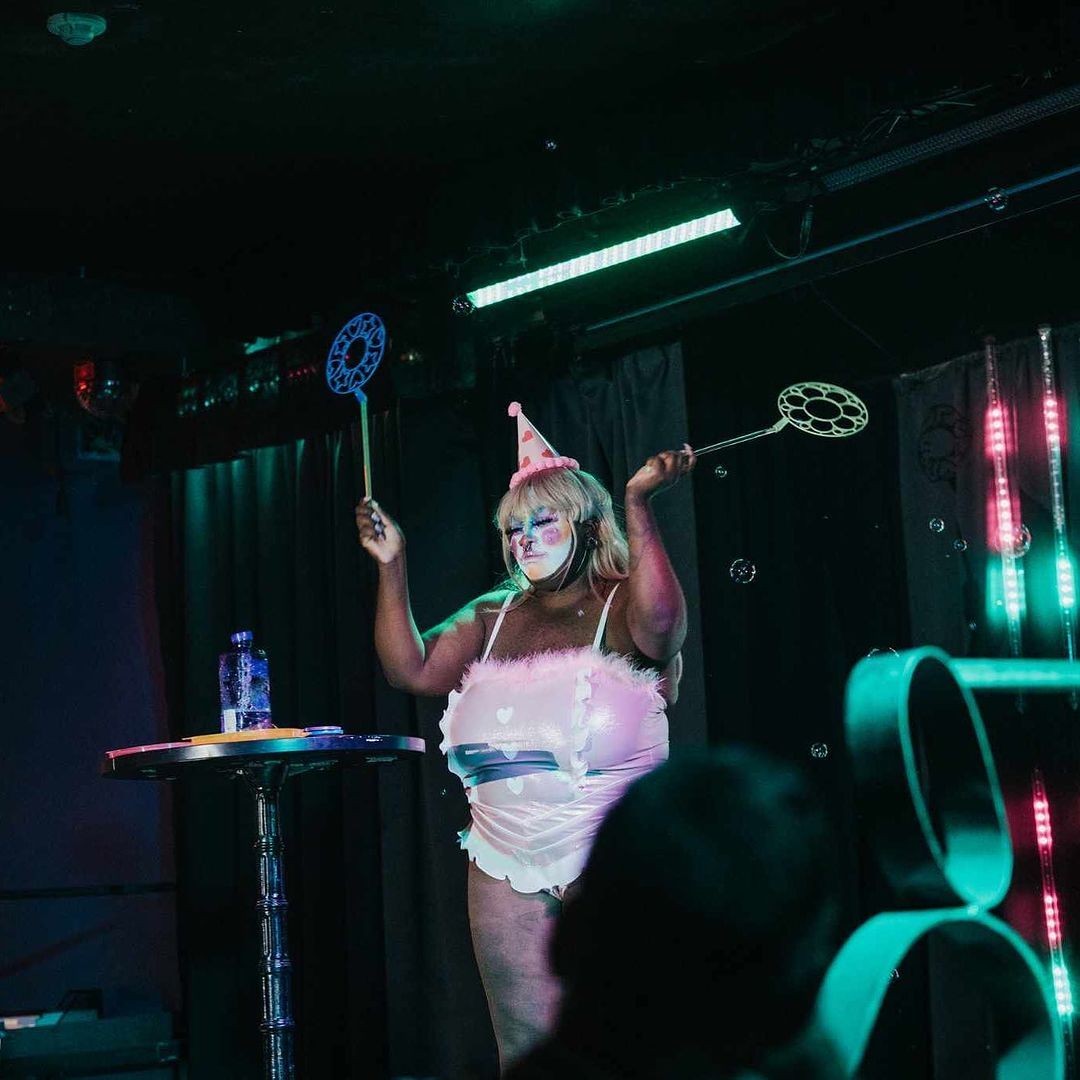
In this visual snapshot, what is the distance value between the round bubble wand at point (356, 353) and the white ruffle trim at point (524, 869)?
161cm

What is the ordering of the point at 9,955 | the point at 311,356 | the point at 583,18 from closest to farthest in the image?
the point at 583,18, the point at 311,356, the point at 9,955

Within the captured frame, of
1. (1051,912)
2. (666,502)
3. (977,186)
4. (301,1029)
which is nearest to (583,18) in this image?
(977,186)

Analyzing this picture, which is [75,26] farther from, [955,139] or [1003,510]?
[1003,510]

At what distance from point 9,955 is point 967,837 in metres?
5.12

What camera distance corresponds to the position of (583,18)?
3.42 metres

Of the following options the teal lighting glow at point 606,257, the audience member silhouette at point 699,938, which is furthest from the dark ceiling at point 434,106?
the audience member silhouette at point 699,938

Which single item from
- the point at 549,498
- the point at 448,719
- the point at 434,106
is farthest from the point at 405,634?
the point at 434,106

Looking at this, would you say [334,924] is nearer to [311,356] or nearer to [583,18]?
[311,356]

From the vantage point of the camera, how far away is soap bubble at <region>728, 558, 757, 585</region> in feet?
12.4

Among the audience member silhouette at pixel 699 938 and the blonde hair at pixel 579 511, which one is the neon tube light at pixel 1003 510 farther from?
the audience member silhouette at pixel 699 938

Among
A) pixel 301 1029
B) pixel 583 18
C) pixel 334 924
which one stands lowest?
pixel 301 1029

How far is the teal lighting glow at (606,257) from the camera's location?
3777 mm

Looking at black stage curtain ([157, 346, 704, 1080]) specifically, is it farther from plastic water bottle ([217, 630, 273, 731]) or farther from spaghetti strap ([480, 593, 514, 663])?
plastic water bottle ([217, 630, 273, 731])

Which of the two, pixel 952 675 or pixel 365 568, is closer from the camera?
pixel 952 675
